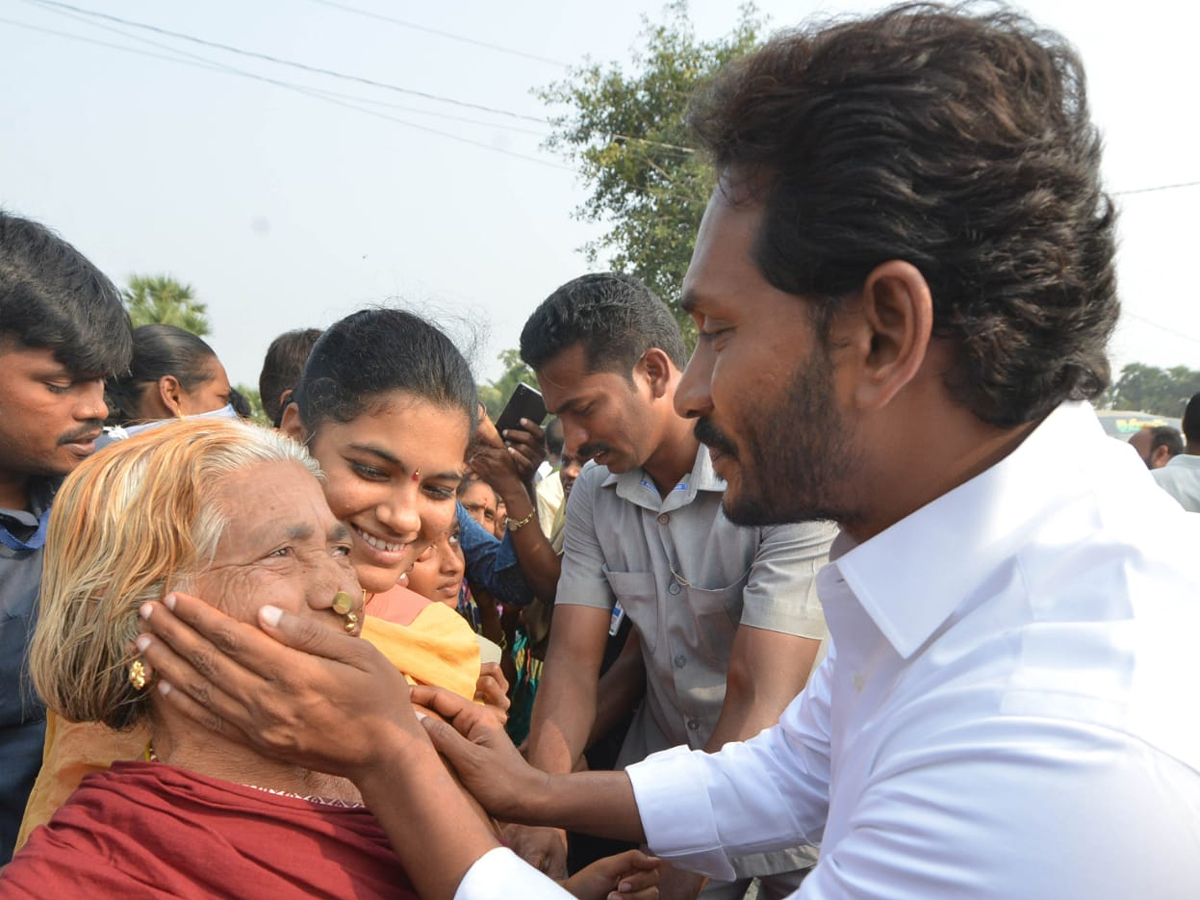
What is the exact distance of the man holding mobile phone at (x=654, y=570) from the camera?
Result: 9.43 ft

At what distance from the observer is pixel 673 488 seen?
3365 mm

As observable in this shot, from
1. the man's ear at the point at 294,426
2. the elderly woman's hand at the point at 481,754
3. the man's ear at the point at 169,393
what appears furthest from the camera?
the man's ear at the point at 169,393

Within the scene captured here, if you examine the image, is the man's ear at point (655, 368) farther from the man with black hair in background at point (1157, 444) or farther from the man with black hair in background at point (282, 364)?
the man with black hair in background at point (1157, 444)

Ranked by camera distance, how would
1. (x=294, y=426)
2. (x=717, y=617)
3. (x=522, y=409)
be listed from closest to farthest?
1. (x=294, y=426)
2. (x=717, y=617)
3. (x=522, y=409)

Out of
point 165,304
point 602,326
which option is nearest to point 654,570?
point 602,326

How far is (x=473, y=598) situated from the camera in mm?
4383

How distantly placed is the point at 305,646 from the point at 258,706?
0.41 ft

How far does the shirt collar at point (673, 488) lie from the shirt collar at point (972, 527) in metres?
1.48

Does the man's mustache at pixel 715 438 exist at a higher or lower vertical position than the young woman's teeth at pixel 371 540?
higher

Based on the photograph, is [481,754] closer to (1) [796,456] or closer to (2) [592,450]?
(1) [796,456]

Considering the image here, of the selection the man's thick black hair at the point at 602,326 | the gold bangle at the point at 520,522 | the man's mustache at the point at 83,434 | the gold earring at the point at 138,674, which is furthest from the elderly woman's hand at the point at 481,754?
the gold bangle at the point at 520,522

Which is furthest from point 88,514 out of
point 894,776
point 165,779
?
point 894,776

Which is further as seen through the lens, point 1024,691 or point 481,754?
point 481,754

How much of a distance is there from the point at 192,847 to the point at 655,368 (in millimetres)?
2347
